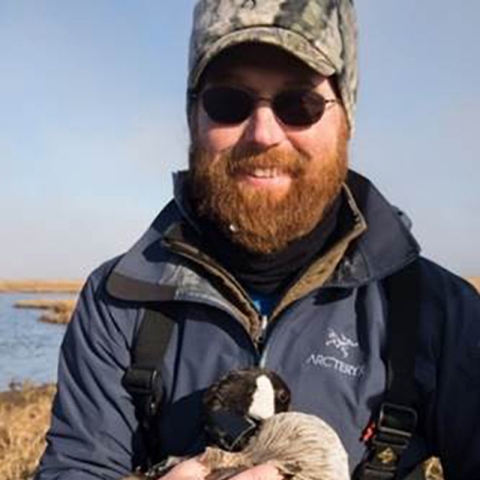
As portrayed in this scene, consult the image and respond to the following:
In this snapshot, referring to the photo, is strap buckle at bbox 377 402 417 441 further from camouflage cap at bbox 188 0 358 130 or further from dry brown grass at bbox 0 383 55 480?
Answer: dry brown grass at bbox 0 383 55 480

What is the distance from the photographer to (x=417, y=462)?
3.45 m

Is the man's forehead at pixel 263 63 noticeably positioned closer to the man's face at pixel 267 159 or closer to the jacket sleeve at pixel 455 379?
the man's face at pixel 267 159

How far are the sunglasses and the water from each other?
13606 millimetres

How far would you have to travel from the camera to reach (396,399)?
3.26 m

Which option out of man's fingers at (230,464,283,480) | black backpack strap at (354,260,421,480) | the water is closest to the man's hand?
man's fingers at (230,464,283,480)

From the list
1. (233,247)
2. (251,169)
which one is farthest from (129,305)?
(251,169)

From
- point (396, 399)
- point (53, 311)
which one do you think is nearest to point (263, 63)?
point (396, 399)

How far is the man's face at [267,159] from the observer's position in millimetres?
3475

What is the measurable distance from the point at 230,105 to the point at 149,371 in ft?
3.80

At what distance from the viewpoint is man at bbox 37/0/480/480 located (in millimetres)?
3379

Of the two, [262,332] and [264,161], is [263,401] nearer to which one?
[262,332]

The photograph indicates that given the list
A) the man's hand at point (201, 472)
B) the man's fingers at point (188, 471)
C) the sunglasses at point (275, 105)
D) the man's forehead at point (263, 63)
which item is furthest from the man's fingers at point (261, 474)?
the man's forehead at point (263, 63)

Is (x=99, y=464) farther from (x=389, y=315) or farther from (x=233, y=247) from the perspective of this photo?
(x=389, y=315)

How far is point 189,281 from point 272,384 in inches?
25.5
